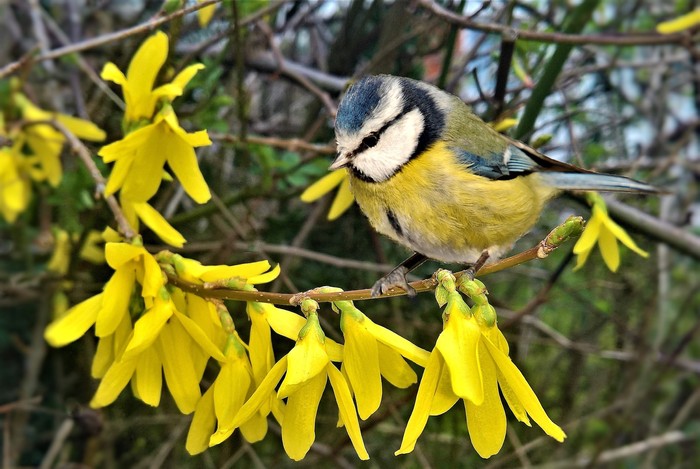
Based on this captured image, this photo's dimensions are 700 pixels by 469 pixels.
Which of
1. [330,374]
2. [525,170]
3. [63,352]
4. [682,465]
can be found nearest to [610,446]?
[682,465]

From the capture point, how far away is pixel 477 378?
2.07 ft

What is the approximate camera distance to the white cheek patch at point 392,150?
1.04 meters

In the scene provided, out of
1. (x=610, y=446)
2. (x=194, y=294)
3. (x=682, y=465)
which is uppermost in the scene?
(x=194, y=294)

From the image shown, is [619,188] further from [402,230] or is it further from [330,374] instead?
[330,374]

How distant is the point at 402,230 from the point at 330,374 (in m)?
0.35

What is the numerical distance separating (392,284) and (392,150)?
0.86 ft

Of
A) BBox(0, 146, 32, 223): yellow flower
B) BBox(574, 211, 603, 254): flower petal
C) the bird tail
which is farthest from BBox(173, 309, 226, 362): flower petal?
BBox(0, 146, 32, 223): yellow flower

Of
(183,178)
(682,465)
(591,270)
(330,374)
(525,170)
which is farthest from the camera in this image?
(682,465)

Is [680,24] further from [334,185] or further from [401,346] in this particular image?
[401,346]

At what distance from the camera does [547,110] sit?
1.67 metres

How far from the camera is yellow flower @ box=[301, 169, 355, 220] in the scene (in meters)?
1.12

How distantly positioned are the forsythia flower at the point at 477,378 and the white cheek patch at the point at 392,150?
378 mm

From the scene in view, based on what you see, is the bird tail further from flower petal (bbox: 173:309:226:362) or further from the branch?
flower petal (bbox: 173:309:226:362)

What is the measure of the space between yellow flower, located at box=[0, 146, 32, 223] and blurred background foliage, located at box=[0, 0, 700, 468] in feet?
0.21
